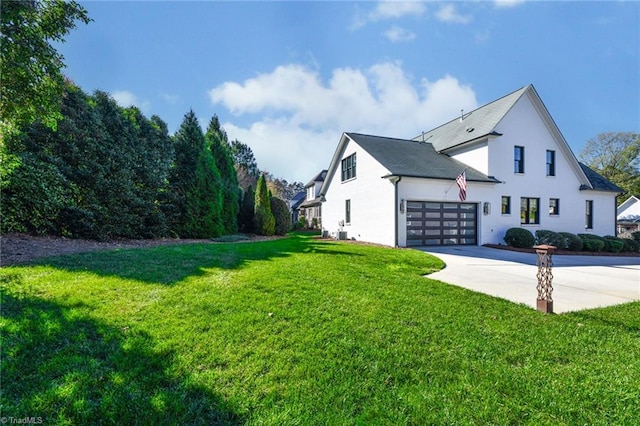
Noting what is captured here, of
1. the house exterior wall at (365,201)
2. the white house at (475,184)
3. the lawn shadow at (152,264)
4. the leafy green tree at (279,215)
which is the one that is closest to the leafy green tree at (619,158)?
the white house at (475,184)

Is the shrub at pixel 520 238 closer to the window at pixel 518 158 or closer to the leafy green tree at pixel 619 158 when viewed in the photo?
the window at pixel 518 158

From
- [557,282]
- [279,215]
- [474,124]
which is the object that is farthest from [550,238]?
[279,215]

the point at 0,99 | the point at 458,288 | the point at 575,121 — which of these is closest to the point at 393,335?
the point at 458,288

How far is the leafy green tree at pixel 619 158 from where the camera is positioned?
33.8 meters

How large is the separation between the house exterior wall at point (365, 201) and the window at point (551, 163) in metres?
10.8

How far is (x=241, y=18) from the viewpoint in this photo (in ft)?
29.1

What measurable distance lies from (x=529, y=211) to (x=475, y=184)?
457 cm

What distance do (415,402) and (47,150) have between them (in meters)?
12.2

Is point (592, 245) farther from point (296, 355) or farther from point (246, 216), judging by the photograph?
point (246, 216)

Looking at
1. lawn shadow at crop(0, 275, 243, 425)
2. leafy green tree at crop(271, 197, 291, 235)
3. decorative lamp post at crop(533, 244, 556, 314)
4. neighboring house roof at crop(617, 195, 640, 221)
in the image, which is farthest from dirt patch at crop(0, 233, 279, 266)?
neighboring house roof at crop(617, 195, 640, 221)

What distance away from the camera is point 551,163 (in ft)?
53.8

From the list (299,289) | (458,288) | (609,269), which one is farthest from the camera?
(609,269)

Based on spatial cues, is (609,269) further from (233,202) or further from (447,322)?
(233,202)

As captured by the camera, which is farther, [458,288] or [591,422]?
[458,288]
